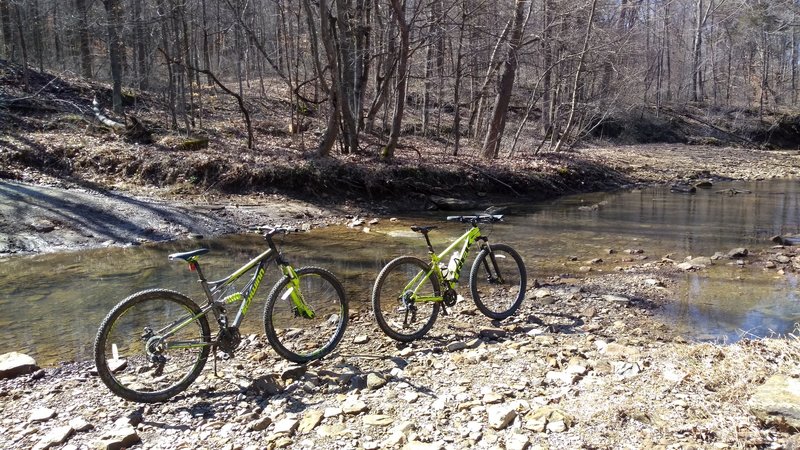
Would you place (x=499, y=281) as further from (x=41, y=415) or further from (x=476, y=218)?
(x=41, y=415)

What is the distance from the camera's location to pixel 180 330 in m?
4.54

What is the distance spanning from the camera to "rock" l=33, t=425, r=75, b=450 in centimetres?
370

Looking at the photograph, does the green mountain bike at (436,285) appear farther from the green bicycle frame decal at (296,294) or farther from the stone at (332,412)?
the stone at (332,412)

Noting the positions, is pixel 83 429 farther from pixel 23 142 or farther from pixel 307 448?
pixel 23 142

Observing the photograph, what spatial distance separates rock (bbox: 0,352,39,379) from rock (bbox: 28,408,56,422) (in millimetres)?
936

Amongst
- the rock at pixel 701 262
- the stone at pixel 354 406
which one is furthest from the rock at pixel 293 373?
the rock at pixel 701 262

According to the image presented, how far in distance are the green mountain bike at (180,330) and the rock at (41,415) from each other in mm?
492

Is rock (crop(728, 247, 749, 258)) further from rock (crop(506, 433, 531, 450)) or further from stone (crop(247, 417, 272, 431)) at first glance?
stone (crop(247, 417, 272, 431))

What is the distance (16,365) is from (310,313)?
2.67m

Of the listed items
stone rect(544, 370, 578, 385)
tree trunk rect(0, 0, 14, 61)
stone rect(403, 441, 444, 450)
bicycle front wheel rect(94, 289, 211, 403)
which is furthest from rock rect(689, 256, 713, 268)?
tree trunk rect(0, 0, 14, 61)

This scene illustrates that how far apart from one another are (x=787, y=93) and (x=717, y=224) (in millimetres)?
40519

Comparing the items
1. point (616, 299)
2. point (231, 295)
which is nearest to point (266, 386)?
point (231, 295)

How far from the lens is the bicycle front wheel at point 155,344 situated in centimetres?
422

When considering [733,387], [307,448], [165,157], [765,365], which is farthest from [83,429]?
[165,157]
